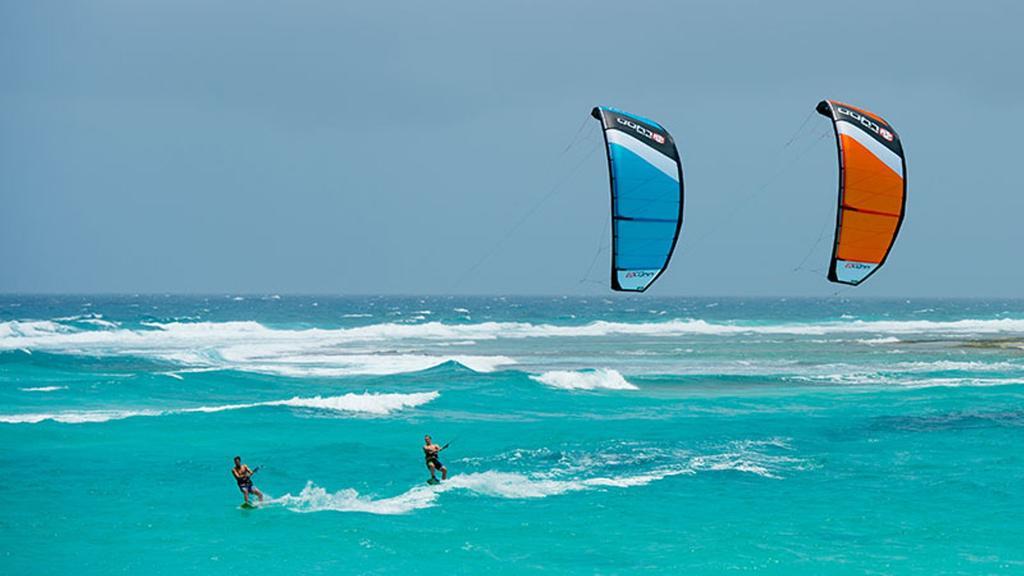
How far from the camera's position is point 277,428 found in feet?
73.5

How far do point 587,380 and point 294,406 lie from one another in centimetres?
897

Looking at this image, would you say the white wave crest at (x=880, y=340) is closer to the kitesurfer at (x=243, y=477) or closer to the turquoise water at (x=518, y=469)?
the turquoise water at (x=518, y=469)

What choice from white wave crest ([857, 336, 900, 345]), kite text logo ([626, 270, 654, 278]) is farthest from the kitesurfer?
white wave crest ([857, 336, 900, 345])

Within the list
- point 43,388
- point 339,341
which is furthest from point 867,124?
point 339,341

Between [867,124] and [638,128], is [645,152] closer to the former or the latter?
[638,128]

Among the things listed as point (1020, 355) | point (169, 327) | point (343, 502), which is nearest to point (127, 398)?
point (343, 502)

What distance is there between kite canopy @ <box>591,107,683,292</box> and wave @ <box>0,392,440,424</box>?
439 inches

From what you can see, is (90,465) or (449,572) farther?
(90,465)

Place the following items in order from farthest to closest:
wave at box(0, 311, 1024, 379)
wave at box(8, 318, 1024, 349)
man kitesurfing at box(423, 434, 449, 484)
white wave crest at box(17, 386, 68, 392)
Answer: wave at box(8, 318, 1024, 349) → wave at box(0, 311, 1024, 379) → white wave crest at box(17, 386, 68, 392) → man kitesurfing at box(423, 434, 449, 484)

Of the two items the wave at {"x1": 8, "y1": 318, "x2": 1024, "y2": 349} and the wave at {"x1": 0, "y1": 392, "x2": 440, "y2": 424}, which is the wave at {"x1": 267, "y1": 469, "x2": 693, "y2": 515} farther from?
the wave at {"x1": 8, "y1": 318, "x2": 1024, "y2": 349}

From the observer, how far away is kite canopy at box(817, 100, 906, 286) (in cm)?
1465

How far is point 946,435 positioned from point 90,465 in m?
15.5

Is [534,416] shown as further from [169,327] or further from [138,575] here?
[169,327]

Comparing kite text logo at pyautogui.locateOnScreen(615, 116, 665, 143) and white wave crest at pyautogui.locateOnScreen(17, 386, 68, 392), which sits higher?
kite text logo at pyautogui.locateOnScreen(615, 116, 665, 143)
